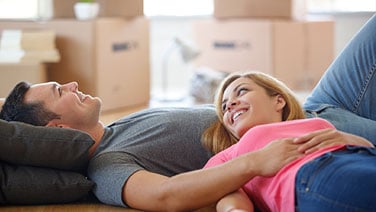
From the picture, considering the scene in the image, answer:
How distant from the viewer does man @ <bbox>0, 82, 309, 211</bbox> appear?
4.93ft

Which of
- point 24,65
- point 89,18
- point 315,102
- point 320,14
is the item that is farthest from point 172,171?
point 320,14

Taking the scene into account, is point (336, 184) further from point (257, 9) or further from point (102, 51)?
point (257, 9)

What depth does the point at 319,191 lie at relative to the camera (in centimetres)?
139

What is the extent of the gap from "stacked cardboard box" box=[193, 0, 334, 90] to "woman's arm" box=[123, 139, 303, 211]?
2645mm

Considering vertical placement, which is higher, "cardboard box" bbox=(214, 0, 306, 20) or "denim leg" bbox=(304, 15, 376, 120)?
"cardboard box" bbox=(214, 0, 306, 20)

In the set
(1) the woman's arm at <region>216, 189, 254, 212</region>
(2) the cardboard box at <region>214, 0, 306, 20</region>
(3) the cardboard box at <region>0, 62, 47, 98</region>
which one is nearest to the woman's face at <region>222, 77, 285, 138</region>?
(1) the woman's arm at <region>216, 189, 254, 212</region>

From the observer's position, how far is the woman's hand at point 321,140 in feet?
4.97

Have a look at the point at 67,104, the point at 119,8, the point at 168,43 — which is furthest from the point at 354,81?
the point at 168,43

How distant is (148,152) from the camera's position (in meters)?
1.73

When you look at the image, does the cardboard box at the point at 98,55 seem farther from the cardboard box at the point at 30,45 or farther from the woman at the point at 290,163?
the woman at the point at 290,163

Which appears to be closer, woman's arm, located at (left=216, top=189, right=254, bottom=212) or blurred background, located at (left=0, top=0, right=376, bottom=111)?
woman's arm, located at (left=216, top=189, right=254, bottom=212)

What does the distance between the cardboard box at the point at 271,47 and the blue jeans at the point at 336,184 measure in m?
2.67

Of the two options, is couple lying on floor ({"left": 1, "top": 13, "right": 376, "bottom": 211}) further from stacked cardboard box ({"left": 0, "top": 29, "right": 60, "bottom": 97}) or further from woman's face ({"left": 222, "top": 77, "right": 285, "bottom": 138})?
stacked cardboard box ({"left": 0, "top": 29, "right": 60, "bottom": 97})

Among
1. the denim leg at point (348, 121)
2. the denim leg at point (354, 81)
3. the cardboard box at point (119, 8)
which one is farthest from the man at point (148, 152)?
the cardboard box at point (119, 8)
